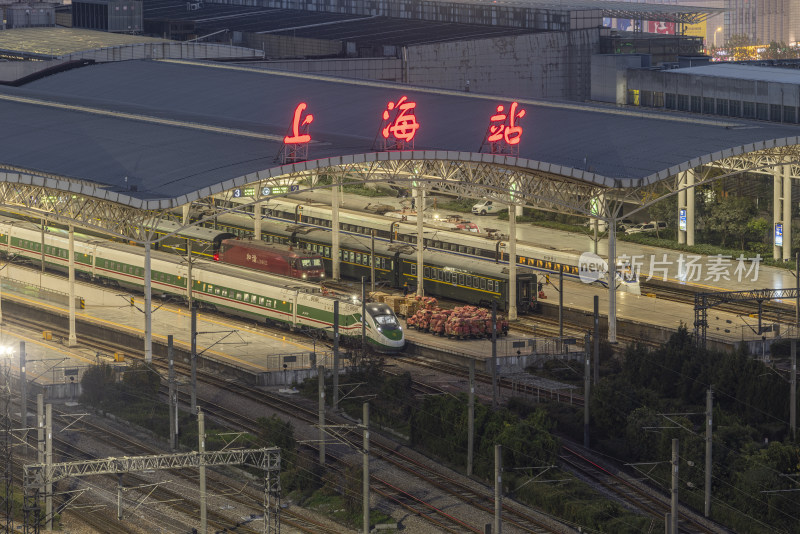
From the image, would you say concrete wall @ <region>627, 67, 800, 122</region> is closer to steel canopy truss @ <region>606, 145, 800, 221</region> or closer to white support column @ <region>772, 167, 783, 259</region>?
white support column @ <region>772, 167, 783, 259</region>

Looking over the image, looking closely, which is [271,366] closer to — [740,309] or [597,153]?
[597,153]

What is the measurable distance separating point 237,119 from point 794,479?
39431 mm

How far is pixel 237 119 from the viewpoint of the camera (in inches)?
2896

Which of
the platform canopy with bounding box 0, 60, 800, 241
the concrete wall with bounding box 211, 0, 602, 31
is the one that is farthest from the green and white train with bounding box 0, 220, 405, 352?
the concrete wall with bounding box 211, 0, 602, 31

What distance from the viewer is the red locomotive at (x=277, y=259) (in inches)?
2702

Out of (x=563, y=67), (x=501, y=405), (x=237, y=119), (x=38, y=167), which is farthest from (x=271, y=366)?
(x=563, y=67)

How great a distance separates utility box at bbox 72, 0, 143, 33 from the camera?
115m

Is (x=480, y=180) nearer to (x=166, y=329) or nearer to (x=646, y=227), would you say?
(x=166, y=329)

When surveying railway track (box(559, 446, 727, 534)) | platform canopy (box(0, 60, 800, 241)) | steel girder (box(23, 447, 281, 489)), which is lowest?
railway track (box(559, 446, 727, 534))

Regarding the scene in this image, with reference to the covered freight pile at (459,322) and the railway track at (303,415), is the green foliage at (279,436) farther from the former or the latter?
the covered freight pile at (459,322)

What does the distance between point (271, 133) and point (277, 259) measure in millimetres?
6452

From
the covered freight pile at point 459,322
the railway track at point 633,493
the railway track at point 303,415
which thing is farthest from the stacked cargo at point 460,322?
the railway track at point 633,493

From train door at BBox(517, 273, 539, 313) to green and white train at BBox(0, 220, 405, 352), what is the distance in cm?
851

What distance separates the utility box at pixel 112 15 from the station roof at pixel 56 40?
8.59ft
